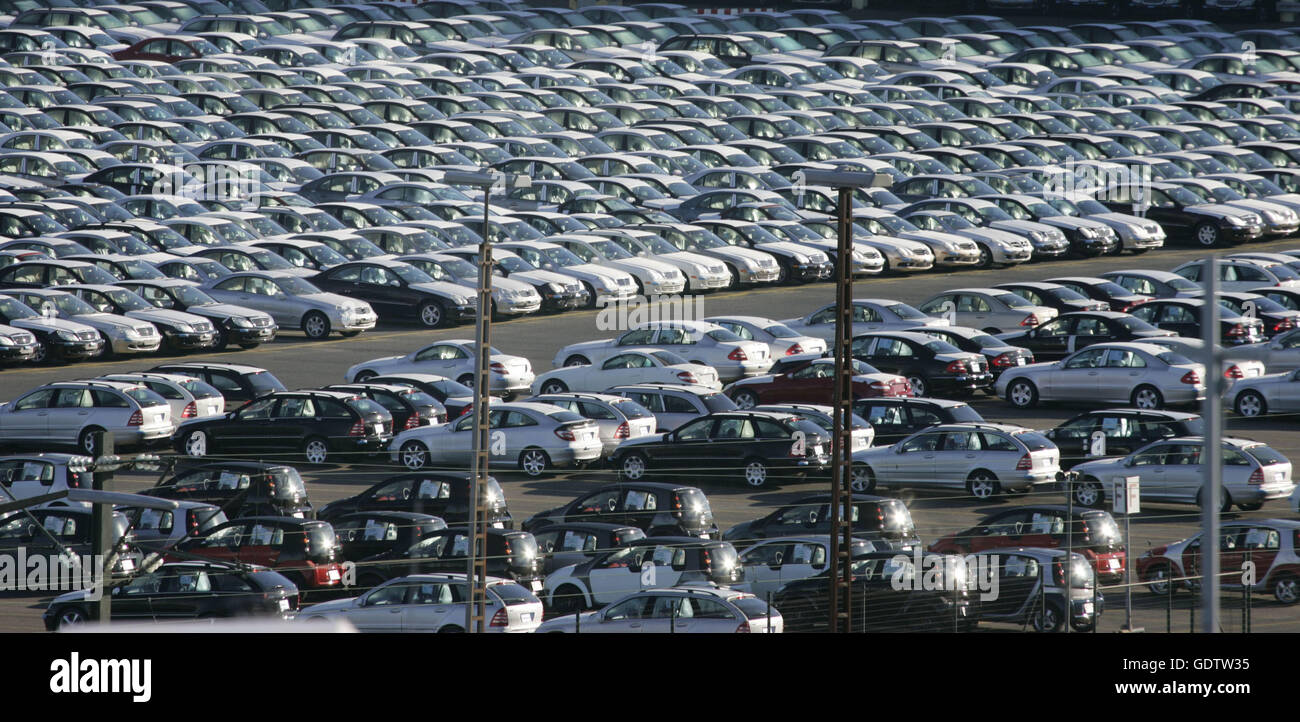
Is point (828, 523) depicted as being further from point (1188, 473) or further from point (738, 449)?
point (1188, 473)

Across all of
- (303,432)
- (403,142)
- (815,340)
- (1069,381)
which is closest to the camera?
(303,432)

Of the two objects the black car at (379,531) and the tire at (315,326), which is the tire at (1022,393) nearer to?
the black car at (379,531)

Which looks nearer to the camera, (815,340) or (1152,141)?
(815,340)

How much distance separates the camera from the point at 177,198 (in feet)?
163

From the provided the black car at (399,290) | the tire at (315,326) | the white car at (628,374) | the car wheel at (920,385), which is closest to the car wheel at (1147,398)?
the car wheel at (920,385)

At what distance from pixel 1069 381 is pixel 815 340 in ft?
16.3

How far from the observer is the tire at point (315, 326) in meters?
41.1

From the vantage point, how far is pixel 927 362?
35781mm

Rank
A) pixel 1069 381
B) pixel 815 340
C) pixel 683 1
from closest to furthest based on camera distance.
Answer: pixel 1069 381, pixel 815 340, pixel 683 1

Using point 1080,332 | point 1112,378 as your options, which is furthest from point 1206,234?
point 1112,378

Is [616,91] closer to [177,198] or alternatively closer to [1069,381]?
[177,198]

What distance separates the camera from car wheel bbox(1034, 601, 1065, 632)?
75.4ft

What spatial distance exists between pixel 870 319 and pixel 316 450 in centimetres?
1158

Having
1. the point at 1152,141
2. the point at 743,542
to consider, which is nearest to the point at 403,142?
the point at 1152,141
